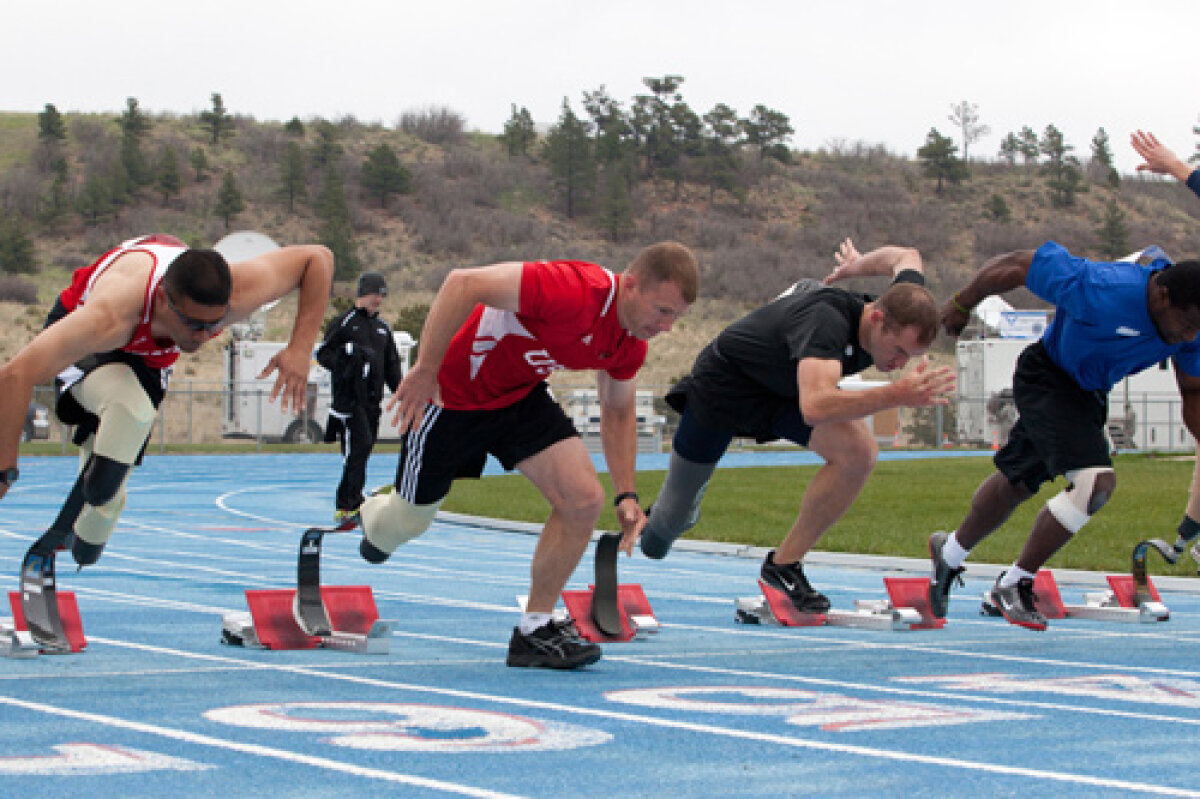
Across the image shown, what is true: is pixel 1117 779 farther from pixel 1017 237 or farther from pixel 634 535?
pixel 1017 237

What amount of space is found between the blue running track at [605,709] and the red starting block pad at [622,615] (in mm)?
155

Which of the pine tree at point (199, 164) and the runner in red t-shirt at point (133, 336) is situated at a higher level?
the pine tree at point (199, 164)

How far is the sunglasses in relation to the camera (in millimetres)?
6668

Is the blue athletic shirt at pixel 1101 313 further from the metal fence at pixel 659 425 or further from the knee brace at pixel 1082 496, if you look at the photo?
the metal fence at pixel 659 425

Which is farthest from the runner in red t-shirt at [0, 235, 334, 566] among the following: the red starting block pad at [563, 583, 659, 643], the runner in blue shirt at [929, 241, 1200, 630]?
the runner in blue shirt at [929, 241, 1200, 630]

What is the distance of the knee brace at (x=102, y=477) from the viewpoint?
716 cm

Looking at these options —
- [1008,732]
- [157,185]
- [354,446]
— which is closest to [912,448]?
[354,446]

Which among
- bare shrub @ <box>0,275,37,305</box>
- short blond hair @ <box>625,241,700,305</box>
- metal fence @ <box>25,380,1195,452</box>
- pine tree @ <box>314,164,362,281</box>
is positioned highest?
pine tree @ <box>314,164,362,281</box>

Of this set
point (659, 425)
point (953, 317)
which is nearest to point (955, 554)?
point (953, 317)

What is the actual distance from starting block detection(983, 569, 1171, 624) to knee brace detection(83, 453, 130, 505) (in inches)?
202

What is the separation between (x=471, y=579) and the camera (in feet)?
38.3

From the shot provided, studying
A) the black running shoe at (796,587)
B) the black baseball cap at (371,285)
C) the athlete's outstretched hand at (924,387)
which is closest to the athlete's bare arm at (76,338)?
the athlete's outstretched hand at (924,387)

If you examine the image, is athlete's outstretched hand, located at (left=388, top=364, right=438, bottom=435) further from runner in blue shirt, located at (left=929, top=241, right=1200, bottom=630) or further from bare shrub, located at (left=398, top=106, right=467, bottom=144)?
bare shrub, located at (left=398, top=106, right=467, bottom=144)

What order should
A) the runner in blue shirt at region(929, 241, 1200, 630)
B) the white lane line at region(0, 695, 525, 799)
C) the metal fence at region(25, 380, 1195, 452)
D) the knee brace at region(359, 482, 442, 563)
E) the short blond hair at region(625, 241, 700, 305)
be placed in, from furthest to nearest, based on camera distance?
the metal fence at region(25, 380, 1195, 452) < the runner in blue shirt at region(929, 241, 1200, 630) < the knee brace at region(359, 482, 442, 563) < the short blond hair at region(625, 241, 700, 305) < the white lane line at region(0, 695, 525, 799)
